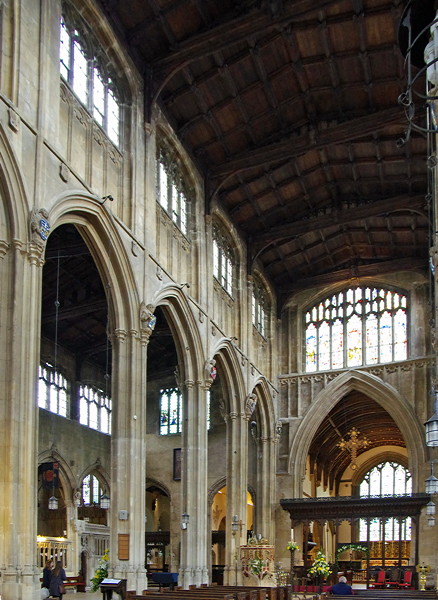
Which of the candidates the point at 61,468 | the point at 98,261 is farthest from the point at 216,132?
the point at 61,468

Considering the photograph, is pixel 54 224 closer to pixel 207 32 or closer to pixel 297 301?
pixel 207 32

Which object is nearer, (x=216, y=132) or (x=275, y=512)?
(x=216, y=132)

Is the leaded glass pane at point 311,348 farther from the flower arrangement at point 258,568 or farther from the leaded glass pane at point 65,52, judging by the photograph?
the leaded glass pane at point 65,52

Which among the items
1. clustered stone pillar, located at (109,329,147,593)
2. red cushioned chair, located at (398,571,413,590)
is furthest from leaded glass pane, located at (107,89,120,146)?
red cushioned chair, located at (398,571,413,590)

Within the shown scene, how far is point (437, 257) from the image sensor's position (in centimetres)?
2173

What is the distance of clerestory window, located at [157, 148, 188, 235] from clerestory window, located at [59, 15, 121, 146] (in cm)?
350

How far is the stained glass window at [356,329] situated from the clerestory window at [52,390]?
479 inches

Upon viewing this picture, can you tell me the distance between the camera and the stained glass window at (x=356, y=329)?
3856 cm

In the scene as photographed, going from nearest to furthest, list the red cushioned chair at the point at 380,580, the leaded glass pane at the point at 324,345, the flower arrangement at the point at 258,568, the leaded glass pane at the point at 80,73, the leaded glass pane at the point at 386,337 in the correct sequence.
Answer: the leaded glass pane at the point at 80,73
the flower arrangement at the point at 258,568
the red cushioned chair at the point at 380,580
the leaded glass pane at the point at 386,337
the leaded glass pane at the point at 324,345

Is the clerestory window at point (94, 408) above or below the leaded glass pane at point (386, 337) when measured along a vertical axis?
Result: below

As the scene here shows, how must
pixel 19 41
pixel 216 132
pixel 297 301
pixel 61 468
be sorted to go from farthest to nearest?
pixel 297 301, pixel 61 468, pixel 216 132, pixel 19 41

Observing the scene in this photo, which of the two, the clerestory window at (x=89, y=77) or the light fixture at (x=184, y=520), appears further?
the light fixture at (x=184, y=520)

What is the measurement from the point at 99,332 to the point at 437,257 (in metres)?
17.8

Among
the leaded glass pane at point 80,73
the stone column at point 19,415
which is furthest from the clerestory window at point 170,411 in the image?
the stone column at point 19,415
